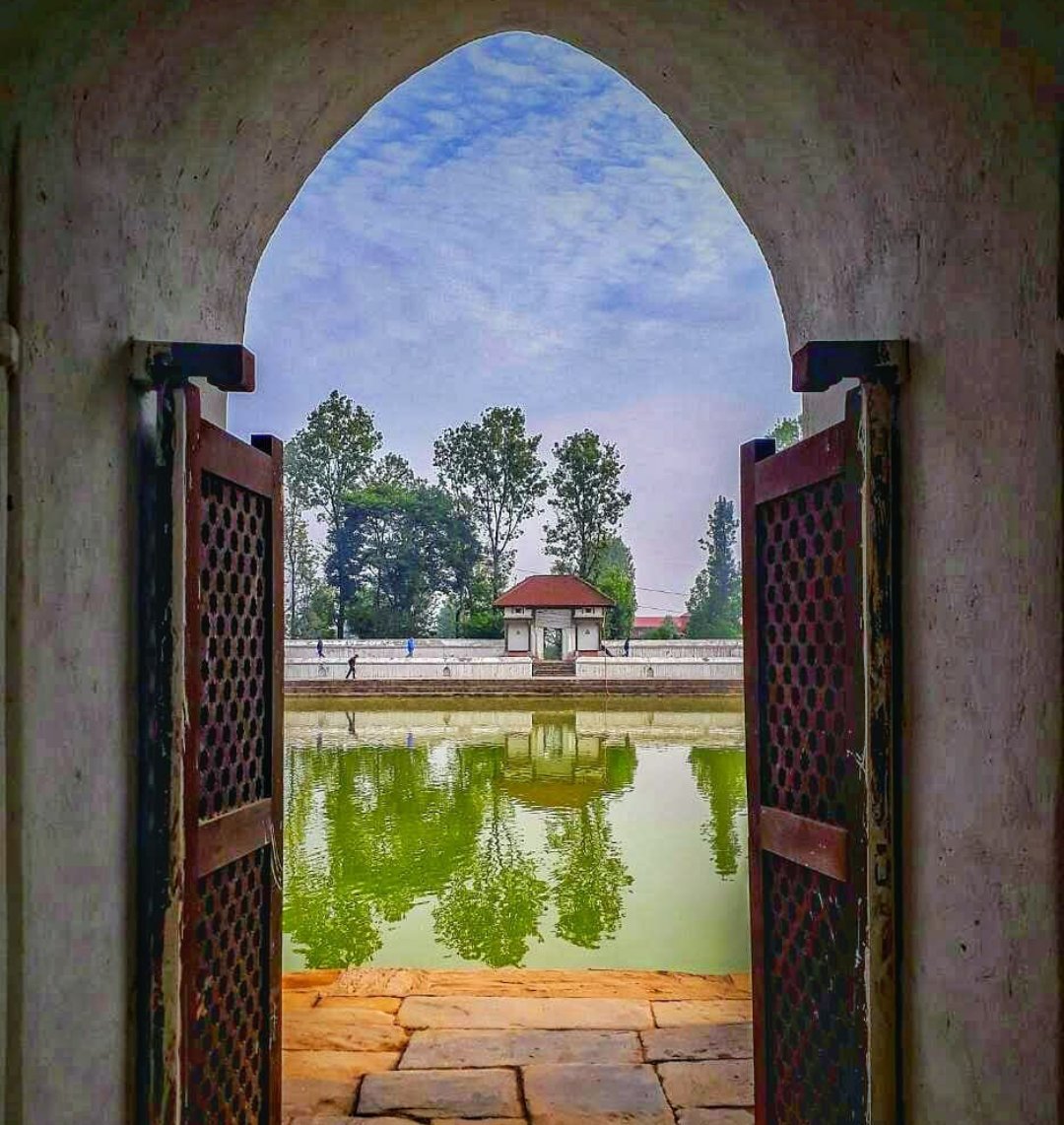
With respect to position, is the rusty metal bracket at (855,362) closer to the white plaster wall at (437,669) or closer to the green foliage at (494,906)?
the green foliage at (494,906)

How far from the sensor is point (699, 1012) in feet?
11.3

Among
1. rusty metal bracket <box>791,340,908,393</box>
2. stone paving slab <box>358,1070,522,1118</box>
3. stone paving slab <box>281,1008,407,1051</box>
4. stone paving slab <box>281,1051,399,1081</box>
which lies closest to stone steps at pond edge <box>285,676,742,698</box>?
stone paving slab <box>281,1008,407,1051</box>

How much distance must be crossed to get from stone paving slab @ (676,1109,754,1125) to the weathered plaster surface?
3.42 feet

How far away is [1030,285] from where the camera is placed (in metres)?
1.45

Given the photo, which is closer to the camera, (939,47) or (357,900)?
(939,47)

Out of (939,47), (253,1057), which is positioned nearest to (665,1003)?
(253,1057)

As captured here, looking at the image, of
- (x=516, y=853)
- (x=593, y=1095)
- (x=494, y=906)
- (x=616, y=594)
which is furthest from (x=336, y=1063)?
(x=616, y=594)

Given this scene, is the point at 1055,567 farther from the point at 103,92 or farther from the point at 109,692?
the point at 103,92

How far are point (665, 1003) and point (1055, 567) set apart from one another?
2.77 metres

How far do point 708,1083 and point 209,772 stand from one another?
6.29 feet

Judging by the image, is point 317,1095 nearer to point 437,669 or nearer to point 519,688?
point 519,688

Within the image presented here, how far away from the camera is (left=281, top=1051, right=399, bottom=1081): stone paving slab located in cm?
297

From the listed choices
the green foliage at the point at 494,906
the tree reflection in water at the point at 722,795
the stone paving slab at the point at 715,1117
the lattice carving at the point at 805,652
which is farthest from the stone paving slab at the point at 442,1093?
the tree reflection in water at the point at 722,795

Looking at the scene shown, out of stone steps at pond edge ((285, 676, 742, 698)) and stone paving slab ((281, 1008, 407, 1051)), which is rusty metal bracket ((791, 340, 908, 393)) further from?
stone steps at pond edge ((285, 676, 742, 698))
